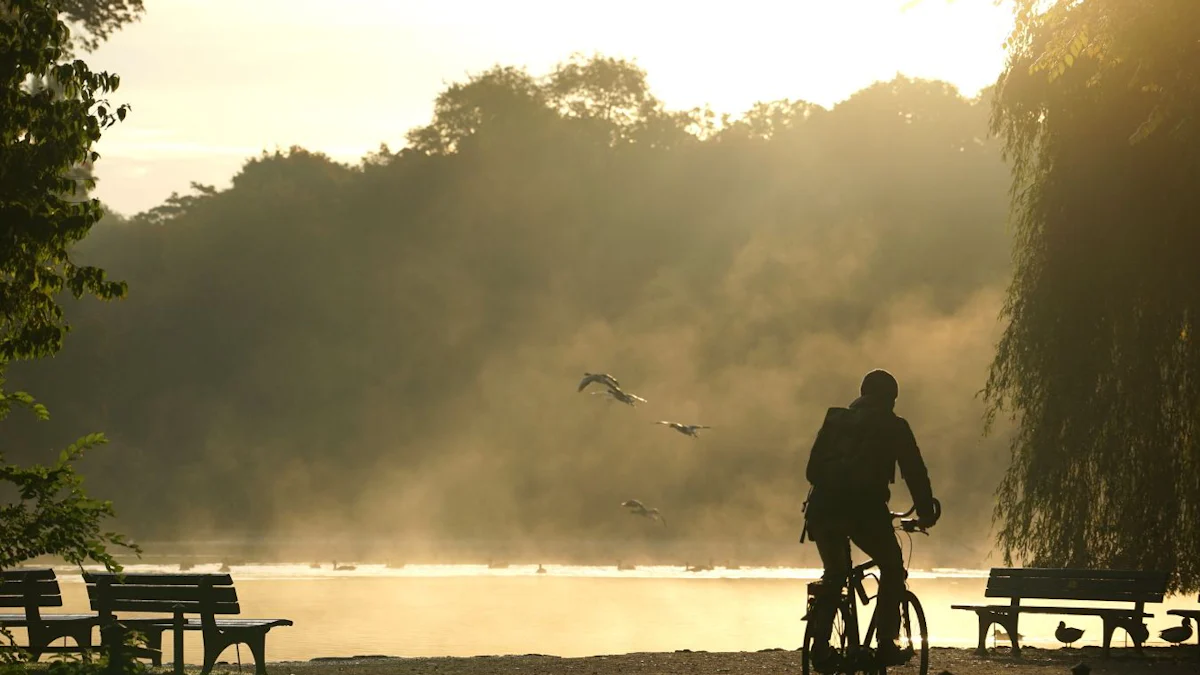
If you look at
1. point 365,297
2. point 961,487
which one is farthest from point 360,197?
point 961,487

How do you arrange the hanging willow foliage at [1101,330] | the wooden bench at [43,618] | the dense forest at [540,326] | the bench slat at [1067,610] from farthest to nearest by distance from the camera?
1. the dense forest at [540,326]
2. the hanging willow foliage at [1101,330]
3. the bench slat at [1067,610]
4. the wooden bench at [43,618]

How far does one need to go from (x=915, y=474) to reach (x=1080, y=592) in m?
6.49

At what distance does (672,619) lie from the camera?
89.8 ft

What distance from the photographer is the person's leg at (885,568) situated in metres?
10.8

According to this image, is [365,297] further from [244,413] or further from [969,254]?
[969,254]

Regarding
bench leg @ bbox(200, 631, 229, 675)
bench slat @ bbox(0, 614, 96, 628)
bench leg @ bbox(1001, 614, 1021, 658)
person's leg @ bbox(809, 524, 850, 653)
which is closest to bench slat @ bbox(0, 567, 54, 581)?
bench slat @ bbox(0, 614, 96, 628)

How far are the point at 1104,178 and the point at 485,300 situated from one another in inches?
2517

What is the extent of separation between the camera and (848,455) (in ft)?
35.8

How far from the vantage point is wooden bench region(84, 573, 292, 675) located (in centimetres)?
1384

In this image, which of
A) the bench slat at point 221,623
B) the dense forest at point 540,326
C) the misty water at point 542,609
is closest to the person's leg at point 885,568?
the bench slat at point 221,623

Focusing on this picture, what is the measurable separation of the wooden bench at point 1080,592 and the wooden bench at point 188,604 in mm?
6782

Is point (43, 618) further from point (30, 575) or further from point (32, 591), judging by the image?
point (30, 575)

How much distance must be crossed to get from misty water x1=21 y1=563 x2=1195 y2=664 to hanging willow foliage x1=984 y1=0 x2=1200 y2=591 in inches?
66.8

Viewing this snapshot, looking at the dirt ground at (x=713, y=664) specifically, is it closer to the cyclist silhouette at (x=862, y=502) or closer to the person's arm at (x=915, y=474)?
the cyclist silhouette at (x=862, y=502)
